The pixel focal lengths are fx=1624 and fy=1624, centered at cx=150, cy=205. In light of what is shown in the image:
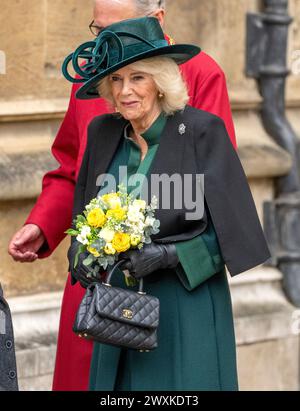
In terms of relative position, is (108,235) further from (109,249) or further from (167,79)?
(167,79)

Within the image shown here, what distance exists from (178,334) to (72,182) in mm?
901

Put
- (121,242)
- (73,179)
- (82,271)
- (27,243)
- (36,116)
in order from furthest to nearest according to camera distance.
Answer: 1. (36,116)
2. (73,179)
3. (27,243)
4. (82,271)
5. (121,242)

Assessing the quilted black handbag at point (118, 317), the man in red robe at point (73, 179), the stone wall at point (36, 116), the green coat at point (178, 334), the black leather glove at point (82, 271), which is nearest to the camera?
the quilted black handbag at point (118, 317)

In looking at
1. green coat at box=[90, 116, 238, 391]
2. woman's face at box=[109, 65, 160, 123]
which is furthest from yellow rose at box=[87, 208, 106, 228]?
woman's face at box=[109, 65, 160, 123]

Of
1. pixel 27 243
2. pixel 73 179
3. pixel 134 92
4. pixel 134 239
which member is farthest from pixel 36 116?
pixel 134 239

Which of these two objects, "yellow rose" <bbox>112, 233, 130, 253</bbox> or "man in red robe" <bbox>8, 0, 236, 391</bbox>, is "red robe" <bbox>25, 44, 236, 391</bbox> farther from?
"yellow rose" <bbox>112, 233, 130, 253</bbox>

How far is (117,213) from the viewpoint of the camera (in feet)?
17.0

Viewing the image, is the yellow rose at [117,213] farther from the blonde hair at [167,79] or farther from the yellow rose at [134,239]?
the blonde hair at [167,79]

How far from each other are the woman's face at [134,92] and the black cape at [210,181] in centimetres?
12

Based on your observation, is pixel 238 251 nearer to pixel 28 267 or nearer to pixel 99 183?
pixel 99 183

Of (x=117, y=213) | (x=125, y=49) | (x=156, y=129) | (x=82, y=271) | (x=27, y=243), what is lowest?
(x=27, y=243)

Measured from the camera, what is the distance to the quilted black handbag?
5160mm

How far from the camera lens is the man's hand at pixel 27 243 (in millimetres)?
5766

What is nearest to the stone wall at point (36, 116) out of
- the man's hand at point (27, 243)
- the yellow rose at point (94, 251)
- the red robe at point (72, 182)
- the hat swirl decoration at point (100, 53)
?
the red robe at point (72, 182)
